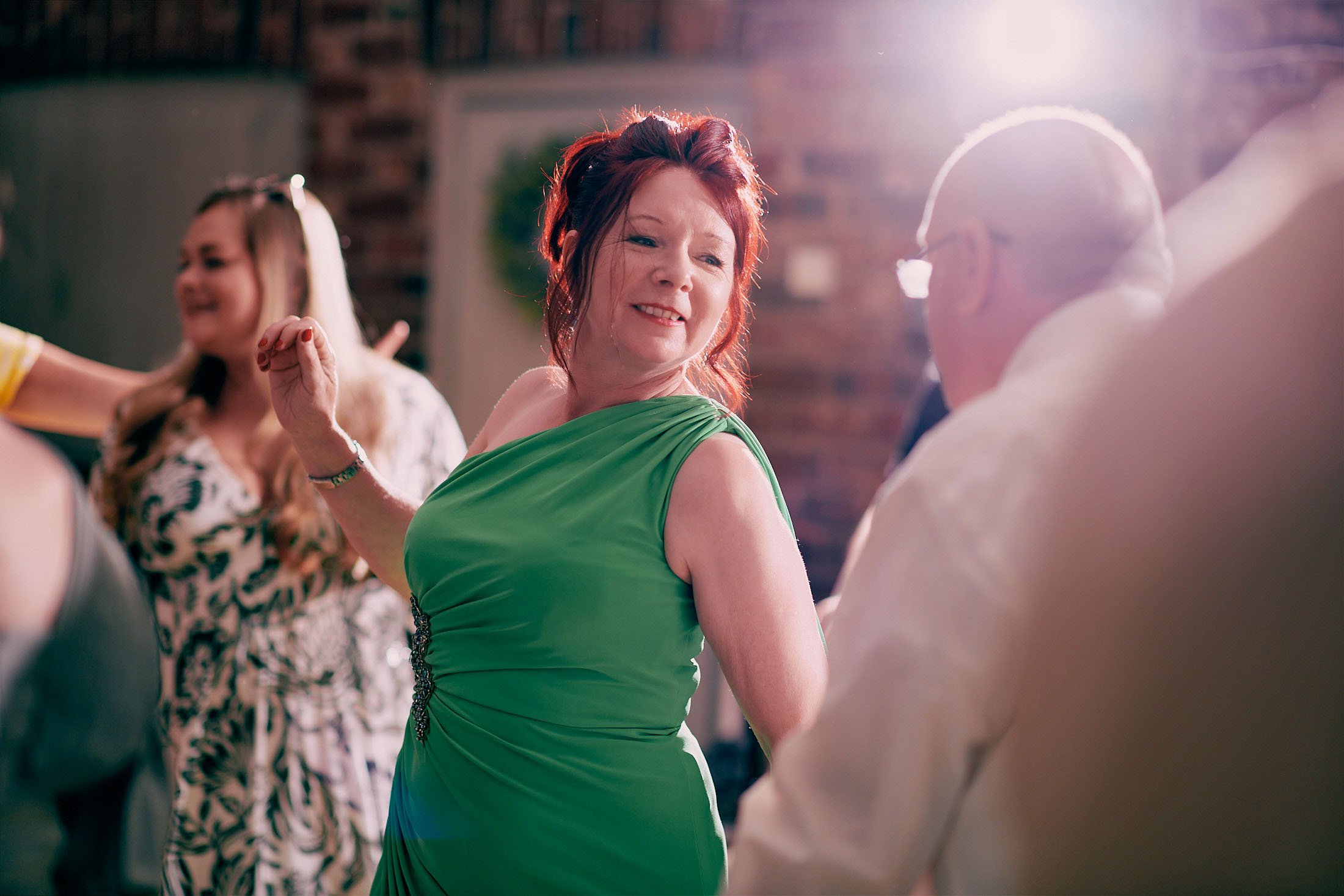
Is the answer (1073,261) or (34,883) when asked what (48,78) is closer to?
(34,883)

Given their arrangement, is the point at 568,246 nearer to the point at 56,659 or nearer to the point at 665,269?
the point at 665,269

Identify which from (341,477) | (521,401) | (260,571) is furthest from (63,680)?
(521,401)

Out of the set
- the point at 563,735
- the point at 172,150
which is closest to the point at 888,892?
the point at 563,735

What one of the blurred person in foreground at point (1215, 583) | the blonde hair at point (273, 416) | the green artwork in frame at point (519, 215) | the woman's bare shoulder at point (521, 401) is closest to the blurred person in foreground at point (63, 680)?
the blonde hair at point (273, 416)

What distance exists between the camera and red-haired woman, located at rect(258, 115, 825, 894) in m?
0.97

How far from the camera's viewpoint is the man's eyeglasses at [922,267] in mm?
853

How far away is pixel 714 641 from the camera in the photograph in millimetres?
951

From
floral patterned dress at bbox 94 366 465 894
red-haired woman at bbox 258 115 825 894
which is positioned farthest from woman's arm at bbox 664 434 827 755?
floral patterned dress at bbox 94 366 465 894

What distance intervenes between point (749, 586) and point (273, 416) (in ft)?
4.16

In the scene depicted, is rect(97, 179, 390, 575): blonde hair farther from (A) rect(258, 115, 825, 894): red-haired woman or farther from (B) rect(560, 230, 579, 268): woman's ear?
(B) rect(560, 230, 579, 268): woman's ear

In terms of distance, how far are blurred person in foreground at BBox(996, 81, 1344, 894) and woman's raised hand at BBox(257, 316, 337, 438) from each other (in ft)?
3.06

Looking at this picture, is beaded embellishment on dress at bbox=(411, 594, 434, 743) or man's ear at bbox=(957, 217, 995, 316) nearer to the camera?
man's ear at bbox=(957, 217, 995, 316)

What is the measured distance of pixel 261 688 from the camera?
1.67 metres

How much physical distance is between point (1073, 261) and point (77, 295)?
159 inches
